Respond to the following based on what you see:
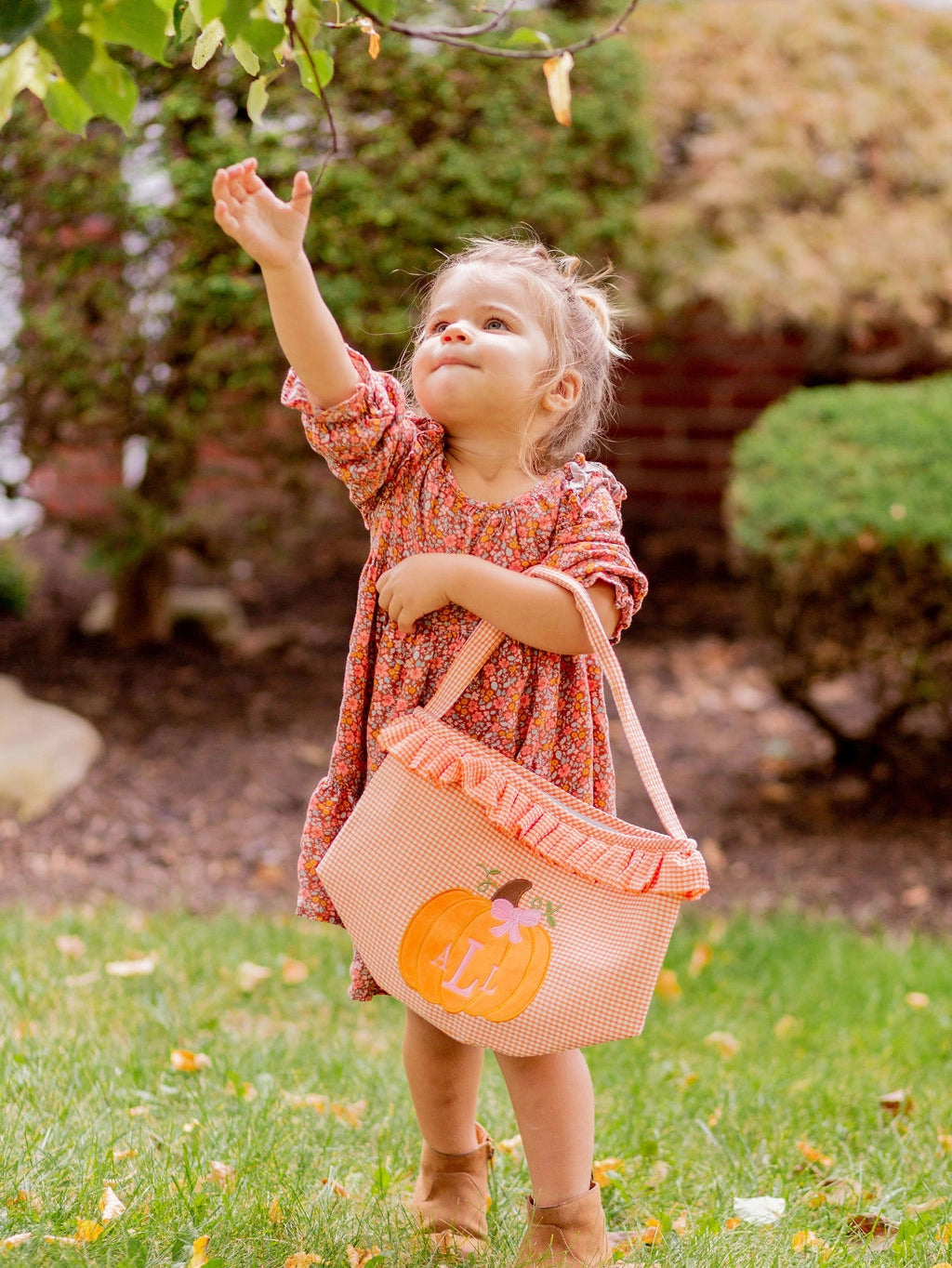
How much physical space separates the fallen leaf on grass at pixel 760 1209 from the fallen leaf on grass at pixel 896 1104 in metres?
→ 0.53

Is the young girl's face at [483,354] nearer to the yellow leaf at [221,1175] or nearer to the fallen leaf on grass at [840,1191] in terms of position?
the yellow leaf at [221,1175]

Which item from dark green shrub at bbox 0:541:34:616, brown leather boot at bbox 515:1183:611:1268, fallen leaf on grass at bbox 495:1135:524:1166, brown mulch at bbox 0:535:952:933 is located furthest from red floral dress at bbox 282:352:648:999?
dark green shrub at bbox 0:541:34:616

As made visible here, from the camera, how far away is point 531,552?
2.03 metres

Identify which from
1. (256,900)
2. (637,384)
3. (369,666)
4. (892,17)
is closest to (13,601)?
(256,900)

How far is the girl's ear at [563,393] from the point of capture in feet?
6.74

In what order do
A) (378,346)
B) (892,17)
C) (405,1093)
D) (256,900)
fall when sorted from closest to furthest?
1. (405,1093)
2. (256,900)
3. (378,346)
4. (892,17)

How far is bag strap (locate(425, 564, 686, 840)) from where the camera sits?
192 centimetres

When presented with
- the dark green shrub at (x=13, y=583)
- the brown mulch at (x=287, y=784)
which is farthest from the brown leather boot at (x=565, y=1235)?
the dark green shrub at (x=13, y=583)

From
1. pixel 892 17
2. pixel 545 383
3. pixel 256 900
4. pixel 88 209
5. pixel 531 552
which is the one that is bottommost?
pixel 256 900

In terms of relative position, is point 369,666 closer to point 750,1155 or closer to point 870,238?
point 750,1155

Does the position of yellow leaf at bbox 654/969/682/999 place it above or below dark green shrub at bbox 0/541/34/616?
below

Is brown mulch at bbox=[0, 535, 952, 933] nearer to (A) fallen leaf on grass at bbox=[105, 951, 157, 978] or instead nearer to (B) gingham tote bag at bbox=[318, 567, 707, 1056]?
Result: (A) fallen leaf on grass at bbox=[105, 951, 157, 978]

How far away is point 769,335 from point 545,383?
606 centimetres

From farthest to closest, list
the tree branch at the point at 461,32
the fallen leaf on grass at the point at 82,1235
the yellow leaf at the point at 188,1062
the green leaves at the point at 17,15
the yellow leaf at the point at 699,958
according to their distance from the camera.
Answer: the yellow leaf at the point at 699,958 → the yellow leaf at the point at 188,1062 → the fallen leaf on grass at the point at 82,1235 → the tree branch at the point at 461,32 → the green leaves at the point at 17,15
